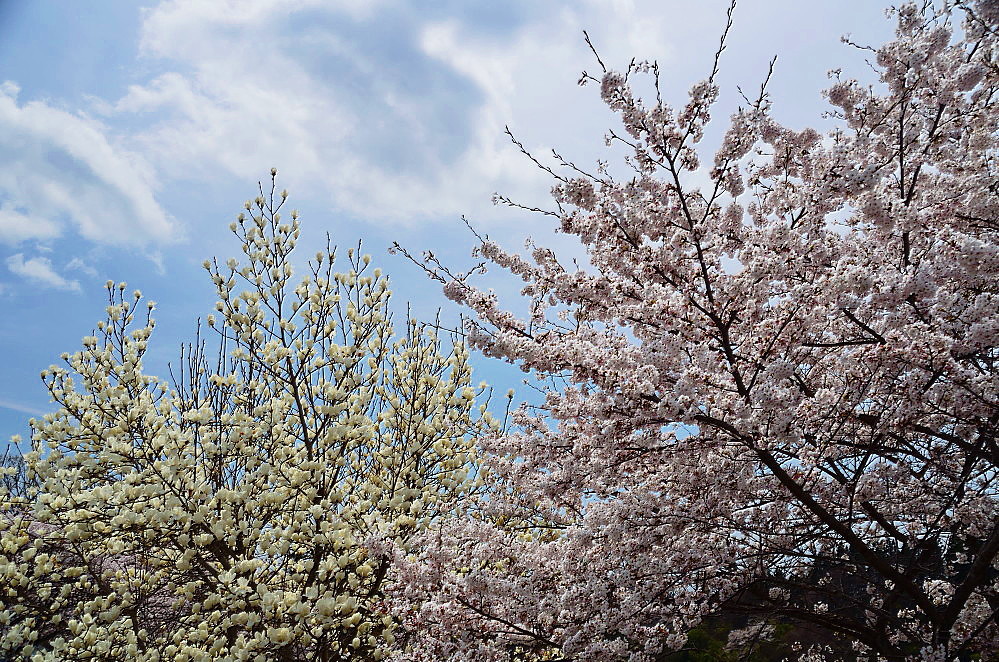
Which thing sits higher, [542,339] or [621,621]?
[542,339]

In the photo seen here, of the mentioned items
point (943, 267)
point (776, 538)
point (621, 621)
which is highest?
point (943, 267)

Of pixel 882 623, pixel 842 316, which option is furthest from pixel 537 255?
pixel 882 623

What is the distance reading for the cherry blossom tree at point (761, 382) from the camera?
338 centimetres

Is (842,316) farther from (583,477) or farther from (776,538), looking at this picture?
(583,477)

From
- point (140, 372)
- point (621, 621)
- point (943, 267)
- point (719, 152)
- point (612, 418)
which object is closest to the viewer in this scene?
point (943, 267)

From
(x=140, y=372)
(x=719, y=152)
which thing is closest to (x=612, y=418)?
(x=719, y=152)

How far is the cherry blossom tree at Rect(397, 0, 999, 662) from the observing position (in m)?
3.38

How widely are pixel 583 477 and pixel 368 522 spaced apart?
186 cm

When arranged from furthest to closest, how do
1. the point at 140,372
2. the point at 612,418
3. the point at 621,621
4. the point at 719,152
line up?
the point at 140,372 → the point at 719,152 → the point at 621,621 → the point at 612,418

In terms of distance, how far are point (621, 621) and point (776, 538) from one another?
3.98ft

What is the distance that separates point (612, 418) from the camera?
358 cm

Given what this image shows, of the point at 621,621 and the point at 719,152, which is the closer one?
the point at 621,621

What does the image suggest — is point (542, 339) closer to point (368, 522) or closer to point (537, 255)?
point (537, 255)

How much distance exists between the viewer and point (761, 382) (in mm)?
3307
